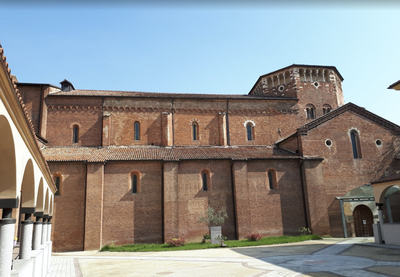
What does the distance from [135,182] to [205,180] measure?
5.59 m

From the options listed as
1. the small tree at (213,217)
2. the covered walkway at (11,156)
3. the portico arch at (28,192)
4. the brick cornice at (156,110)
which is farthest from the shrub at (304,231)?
the portico arch at (28,192)

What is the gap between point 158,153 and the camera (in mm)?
26016

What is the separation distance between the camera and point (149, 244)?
22.8 meters

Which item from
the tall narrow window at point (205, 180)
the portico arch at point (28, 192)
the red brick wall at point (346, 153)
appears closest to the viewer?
the portico arch at point (28, 192)

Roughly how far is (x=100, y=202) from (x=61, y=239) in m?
3.58

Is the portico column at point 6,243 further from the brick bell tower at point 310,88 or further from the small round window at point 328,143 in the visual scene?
the brick bell tower at point 310,88

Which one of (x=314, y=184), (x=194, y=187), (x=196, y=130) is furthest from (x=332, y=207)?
(x=196, y=130)

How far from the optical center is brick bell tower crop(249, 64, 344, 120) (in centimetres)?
3150

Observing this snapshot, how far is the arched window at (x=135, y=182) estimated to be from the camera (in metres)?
24.5

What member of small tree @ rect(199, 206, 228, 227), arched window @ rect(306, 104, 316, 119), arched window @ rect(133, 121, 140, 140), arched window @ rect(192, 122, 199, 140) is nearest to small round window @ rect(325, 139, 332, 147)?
arched window @ rect(306, 104, 316, 119)

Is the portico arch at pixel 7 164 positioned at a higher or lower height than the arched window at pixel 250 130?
lower

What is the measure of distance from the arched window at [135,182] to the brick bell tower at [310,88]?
1625 centimetres

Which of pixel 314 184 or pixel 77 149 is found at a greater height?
pixel 77 149

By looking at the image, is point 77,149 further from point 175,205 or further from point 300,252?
point 300,252
